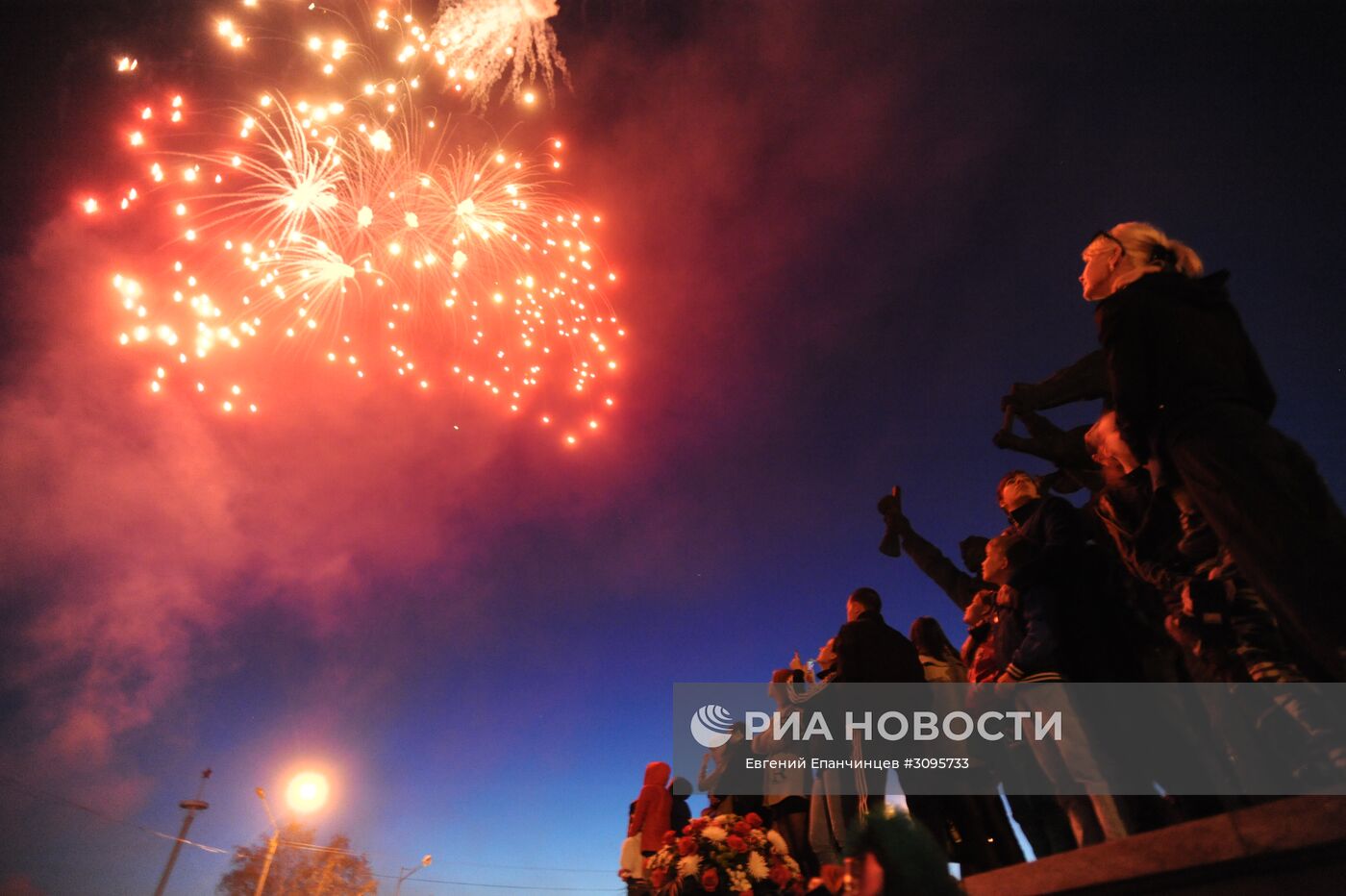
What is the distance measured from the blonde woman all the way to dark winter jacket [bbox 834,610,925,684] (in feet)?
9.14

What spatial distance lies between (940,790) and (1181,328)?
3.42m

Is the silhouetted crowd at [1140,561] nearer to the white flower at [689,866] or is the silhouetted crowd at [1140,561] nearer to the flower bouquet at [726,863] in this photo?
the flower bouquet at [726,863]

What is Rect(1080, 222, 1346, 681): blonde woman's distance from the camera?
1999 millimetres

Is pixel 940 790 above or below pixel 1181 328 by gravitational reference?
below

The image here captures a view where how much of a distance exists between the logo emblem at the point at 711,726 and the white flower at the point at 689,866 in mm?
2216

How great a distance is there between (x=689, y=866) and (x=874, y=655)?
91.6 inches

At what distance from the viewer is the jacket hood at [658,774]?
773 centimetres

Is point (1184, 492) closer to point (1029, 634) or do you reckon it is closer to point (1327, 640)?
point (1327, 640)

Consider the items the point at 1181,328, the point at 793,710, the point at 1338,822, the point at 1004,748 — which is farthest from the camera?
the point at 793,710

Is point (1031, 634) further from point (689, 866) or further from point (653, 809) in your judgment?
point (653, 809)

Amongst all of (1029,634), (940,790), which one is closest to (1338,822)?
(1029,634)

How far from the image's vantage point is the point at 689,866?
5.19 m

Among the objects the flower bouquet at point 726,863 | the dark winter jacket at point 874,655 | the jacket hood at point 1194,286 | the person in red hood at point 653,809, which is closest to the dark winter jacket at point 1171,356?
the jacket hood at point 1194,286

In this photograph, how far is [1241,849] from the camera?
1.98m
